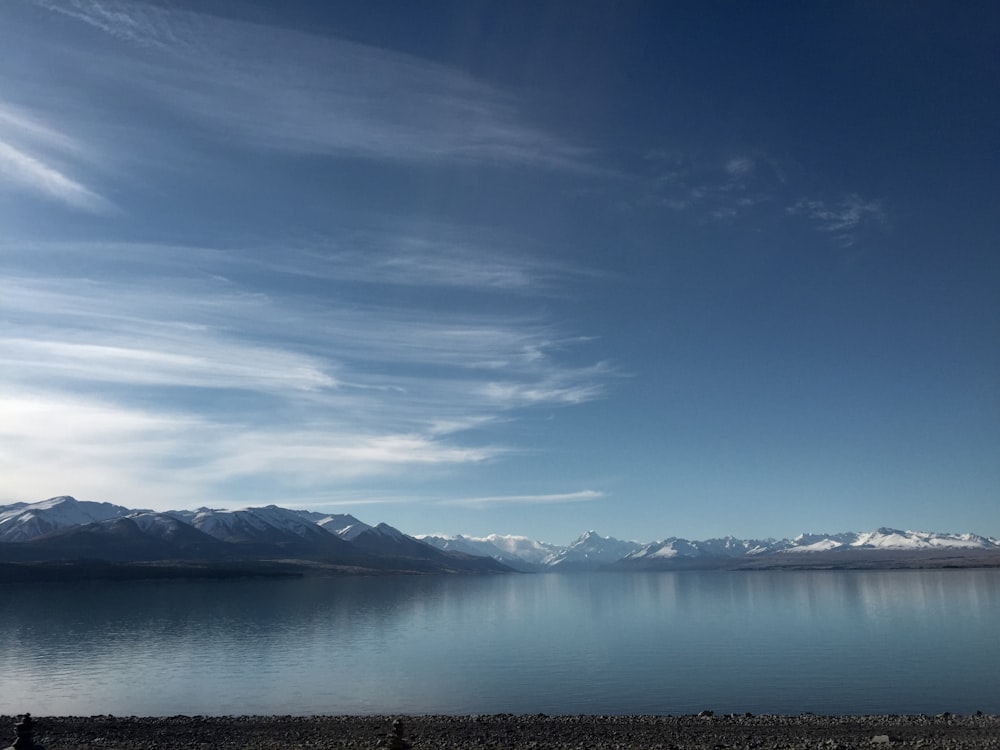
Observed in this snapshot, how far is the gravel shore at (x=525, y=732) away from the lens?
3456 centimetres

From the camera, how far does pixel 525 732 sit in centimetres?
3822

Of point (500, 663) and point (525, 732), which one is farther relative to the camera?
point (500, 663)

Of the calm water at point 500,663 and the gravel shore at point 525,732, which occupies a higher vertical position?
the gravel shore at point 525,732

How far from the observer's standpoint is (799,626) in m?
99.1

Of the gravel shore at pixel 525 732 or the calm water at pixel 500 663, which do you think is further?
the calm water at pixel 500 663

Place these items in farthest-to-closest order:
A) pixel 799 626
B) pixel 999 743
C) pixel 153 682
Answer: pixel 799 626
pixel 153 682
pixel 999 743

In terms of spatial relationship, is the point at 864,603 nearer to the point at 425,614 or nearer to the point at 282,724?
the point at 425,614

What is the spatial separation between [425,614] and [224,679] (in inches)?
3072

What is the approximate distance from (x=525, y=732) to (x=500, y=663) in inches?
1224

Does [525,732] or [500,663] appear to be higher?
[525,732]

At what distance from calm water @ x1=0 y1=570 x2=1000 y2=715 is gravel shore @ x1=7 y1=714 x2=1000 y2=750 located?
5099 millimetres

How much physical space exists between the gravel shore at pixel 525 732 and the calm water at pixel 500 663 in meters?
5.10

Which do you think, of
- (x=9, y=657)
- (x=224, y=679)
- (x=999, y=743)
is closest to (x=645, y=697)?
(x=999, y=743)

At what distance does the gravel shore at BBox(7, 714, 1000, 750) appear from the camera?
3456 centimetres
